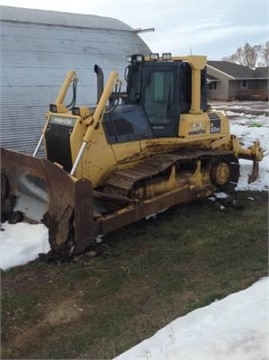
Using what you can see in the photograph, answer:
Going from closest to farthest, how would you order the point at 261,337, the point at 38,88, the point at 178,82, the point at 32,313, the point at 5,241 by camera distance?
1. the point at 261,337
2. the point at 32,313
3. the point at 5,241
4. the point at 178,82
5. the point at 38,88

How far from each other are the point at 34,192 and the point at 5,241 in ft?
2.81

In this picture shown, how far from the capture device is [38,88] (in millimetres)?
12461

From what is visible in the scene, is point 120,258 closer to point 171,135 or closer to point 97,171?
point 97,171

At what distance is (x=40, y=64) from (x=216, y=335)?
10.3 m

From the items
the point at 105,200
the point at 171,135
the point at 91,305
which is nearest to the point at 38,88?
the point at 171,135

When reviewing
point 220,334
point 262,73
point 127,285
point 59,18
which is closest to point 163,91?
point 127,285

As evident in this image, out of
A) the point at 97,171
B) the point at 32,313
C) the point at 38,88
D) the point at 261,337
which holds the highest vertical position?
the point at 38,88

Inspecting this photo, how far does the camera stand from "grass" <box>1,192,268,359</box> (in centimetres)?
470

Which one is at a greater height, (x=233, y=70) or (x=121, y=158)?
(x=233, y=70)

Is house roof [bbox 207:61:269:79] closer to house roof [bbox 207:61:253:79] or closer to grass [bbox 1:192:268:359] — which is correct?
house roof [bbox 207:61:253:79]

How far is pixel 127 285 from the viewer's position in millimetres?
5758

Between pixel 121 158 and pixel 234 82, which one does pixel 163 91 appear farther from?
pixel 234 82

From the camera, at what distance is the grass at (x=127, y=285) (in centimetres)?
470

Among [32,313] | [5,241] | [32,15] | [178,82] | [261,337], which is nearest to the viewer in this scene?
[261,337]
